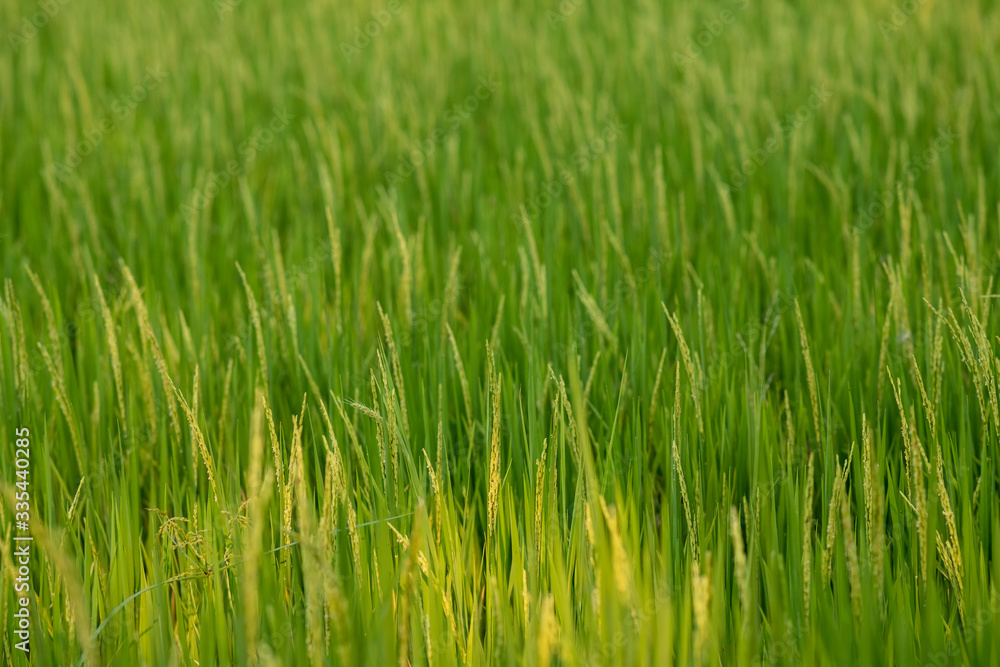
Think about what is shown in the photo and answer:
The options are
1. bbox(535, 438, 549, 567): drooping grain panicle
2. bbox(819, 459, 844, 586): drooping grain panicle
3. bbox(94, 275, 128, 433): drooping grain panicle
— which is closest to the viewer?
bbox(819, 459, 844, 586): drooping grain panicle

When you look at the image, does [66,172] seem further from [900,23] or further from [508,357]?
[900,23]

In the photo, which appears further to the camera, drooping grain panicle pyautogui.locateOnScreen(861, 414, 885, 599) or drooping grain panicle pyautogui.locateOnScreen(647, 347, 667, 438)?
drooping grain panicle pyautogui.locateOnScreen(647, 347, 667, 438)

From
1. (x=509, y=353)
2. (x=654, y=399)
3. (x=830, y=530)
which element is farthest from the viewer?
(x=509, y=353)

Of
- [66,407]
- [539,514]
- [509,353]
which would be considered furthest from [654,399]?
[66,407]

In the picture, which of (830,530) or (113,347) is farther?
(113,347)

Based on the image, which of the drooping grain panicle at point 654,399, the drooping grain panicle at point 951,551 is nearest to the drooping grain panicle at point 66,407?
the drooping grain panicle at point 654,399

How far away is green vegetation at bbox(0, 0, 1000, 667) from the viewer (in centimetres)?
124

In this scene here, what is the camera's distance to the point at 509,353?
2037 mm

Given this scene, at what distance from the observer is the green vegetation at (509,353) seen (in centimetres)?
124

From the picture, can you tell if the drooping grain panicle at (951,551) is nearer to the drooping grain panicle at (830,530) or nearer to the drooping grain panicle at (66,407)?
the drooping grain panicle at (830,530)

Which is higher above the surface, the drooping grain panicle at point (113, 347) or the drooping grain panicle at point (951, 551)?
the drooping grain panicle at point (113, 347)

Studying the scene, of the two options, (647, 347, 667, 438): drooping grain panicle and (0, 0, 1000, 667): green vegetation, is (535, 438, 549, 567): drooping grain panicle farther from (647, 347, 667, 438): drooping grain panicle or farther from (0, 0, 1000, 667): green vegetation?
(647, 347, 667, 438): drooping grain panicle

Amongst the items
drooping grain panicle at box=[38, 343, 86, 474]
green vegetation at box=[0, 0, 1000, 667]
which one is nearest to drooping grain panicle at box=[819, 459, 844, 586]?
green vegetation at box=[0, 0, 1000, 667]

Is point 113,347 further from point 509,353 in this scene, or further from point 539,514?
point 539,514
